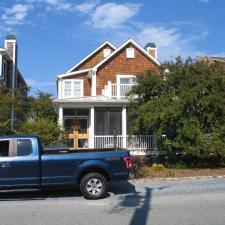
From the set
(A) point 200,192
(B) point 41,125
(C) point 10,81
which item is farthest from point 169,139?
(C) point 10,81

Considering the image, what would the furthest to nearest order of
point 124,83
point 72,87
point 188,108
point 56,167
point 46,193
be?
1. point 72,87
2. point 124,83
3. point 188,108
4. point 46,193
5. point 56,167

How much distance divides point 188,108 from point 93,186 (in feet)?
33.7

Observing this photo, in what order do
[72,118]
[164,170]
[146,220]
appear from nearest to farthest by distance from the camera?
[146,220] < [164,170] < [72,118]

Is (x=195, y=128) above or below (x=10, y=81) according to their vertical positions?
below

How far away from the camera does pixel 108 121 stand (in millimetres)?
30156


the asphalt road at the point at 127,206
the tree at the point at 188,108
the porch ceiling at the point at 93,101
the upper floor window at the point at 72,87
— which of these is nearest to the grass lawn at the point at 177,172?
the tree at the point at 188,108

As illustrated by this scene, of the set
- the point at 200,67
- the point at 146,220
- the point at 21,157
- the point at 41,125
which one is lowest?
the point at 146,220

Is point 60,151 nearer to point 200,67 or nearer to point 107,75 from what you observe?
point 200,67

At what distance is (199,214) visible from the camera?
11062mm

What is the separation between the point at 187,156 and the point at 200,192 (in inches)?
349

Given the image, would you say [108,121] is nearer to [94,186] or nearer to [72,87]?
[72,87]

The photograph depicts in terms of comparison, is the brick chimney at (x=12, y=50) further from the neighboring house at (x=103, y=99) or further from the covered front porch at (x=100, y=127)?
the covered front porch at (x=100, y=127)

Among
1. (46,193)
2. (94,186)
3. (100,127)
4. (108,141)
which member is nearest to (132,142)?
(108,141)

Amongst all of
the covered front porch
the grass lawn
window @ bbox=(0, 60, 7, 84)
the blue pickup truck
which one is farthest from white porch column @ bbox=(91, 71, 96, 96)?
the blue pickup truck
